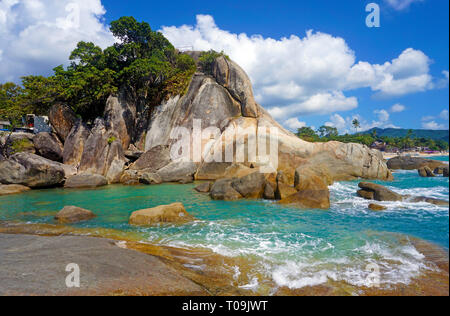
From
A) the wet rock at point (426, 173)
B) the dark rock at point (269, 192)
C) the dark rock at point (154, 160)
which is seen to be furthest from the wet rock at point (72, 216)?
the wet rock at point (426, 173)

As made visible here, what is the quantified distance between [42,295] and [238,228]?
6.02 metres

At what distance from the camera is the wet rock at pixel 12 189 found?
53.4 feet

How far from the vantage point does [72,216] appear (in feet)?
32.1

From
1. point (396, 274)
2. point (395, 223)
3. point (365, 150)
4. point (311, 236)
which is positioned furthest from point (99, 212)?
point (365, 150)

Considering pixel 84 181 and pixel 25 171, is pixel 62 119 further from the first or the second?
pixel 84 181

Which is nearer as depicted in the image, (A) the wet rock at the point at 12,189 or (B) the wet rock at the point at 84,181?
(A) the wet rock at the point at 12,189

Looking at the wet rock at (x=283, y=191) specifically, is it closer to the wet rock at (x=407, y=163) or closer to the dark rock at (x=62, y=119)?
the dark rock at (x=62, y=119)

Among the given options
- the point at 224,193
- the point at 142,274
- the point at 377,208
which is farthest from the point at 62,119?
the point at 377,208

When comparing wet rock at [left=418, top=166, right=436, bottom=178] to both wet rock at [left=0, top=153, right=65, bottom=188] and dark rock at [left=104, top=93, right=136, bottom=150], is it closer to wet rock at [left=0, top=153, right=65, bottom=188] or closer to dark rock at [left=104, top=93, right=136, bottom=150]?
dark rock at [left=104, top=93, right=136, bottom=150]

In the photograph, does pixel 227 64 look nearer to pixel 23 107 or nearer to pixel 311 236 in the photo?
pixel 23 107

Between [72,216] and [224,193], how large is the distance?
7293 mm

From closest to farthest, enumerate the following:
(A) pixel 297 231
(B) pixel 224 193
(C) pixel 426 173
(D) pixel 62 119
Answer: (A) pixel 297 231, (B) pixel 224 193, (C) pixel 426 173, (D) pixel 62 119

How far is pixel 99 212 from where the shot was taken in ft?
37.0

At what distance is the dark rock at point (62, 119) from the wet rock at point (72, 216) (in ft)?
60.0
